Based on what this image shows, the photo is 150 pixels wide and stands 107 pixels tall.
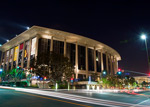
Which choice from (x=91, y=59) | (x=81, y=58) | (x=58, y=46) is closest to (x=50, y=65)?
(x=58, y=46)

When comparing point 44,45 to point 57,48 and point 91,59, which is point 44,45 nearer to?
point 57,48

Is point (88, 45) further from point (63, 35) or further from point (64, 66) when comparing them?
point (64, 66)

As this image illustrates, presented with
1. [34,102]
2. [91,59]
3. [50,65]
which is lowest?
[34,102]

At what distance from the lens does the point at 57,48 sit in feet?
250

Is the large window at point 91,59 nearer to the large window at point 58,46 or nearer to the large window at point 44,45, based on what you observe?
the large window at point 58,46

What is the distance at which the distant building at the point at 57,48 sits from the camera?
2861 inches

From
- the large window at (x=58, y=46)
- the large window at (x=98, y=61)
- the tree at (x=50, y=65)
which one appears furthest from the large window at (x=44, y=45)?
the large window at (x=98, y=61)

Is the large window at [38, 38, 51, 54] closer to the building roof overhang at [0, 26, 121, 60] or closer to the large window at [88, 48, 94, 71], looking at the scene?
the building roof overhang at [0, 26, 121, 60]

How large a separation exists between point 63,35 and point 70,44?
7786 mm

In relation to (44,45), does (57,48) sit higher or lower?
lower

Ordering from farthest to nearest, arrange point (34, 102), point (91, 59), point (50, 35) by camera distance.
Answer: point (91, 59), point (50, 35), point (34, 102)

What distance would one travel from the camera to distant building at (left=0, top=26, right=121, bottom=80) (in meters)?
72.7

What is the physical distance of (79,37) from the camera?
8025 cm

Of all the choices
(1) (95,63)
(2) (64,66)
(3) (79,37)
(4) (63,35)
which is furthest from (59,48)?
(2) (64,66)
